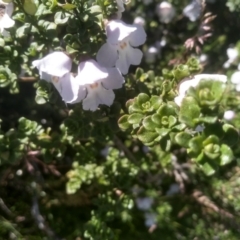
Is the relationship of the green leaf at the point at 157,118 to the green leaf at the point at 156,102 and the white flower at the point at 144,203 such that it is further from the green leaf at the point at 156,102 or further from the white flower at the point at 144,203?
the white flower at the point at 144,203

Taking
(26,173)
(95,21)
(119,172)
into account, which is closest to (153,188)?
(119,172)

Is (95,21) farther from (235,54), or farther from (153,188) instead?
(153,188)

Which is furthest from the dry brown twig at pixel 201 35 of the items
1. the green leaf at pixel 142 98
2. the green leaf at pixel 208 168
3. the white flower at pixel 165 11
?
the green leaf at pixel 208 168

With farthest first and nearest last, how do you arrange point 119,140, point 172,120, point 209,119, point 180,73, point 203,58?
point 203,58, point 119,140, point 180,73, point 172,120, point 209,119

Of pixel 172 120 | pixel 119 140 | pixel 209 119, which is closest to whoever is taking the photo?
pixel 209 119

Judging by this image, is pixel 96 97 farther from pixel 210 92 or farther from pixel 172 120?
pixel 210 92

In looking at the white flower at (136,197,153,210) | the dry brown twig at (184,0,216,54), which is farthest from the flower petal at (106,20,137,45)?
the white flower at (136,197,153,210)

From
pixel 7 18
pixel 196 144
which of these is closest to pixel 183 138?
pixel 196 144
